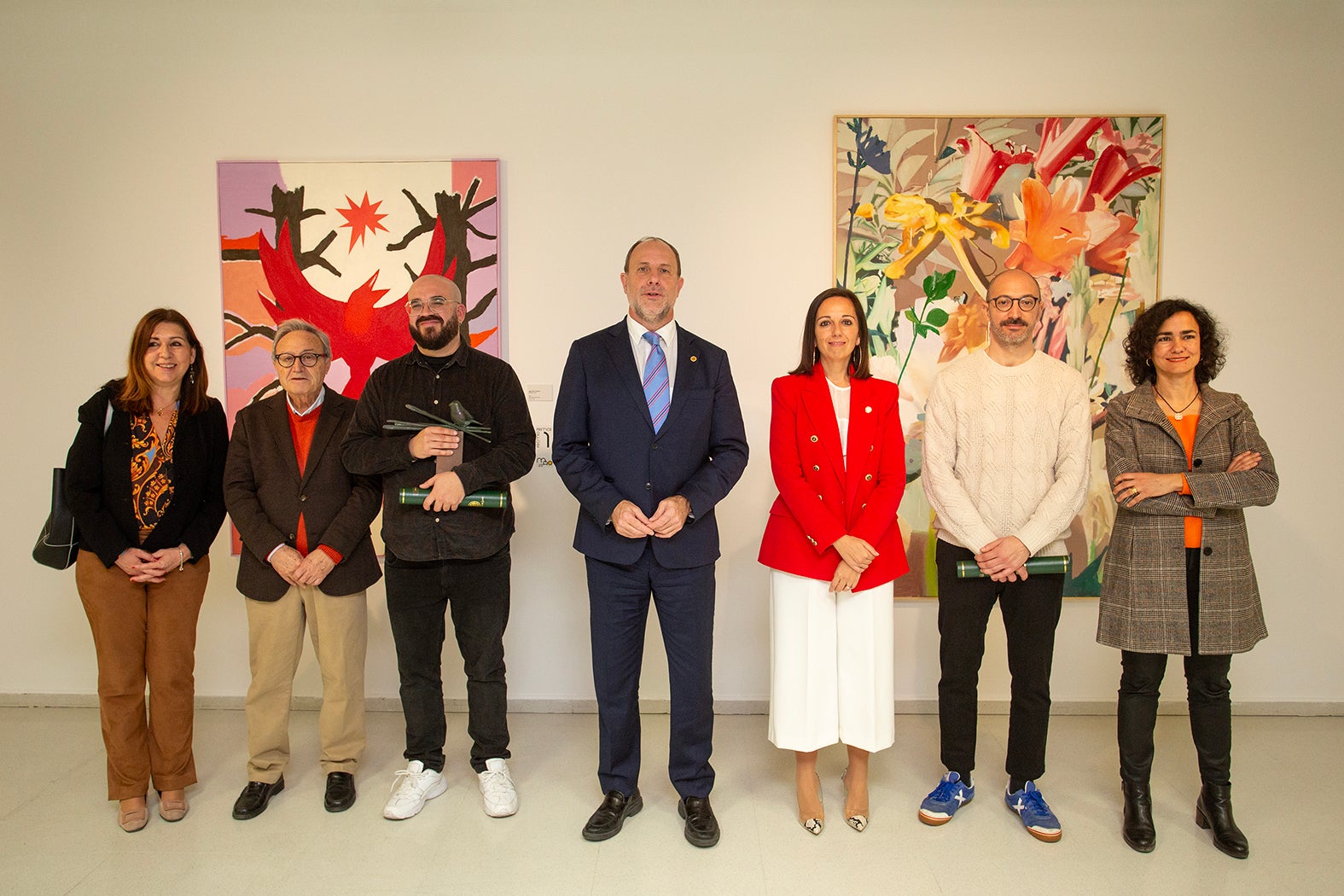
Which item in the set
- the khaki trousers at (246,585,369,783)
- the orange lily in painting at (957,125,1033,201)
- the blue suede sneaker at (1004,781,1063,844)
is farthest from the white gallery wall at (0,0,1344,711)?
the blue suede sneaker at (1004,781,1063,844)

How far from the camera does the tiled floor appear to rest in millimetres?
2469

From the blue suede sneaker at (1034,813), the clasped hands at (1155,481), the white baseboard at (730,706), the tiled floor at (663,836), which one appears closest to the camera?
the tiled floor at (663,836)

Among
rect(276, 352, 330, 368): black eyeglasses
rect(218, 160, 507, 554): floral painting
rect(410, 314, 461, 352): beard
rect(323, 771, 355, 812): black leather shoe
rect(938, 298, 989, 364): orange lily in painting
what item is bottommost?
rect(323, 771, 355, 812): black leather shoe

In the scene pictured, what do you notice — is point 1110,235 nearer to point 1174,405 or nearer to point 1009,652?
point 1174,405

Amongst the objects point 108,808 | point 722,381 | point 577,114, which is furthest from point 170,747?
point 577,114

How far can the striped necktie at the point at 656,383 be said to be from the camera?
2727 millimetres

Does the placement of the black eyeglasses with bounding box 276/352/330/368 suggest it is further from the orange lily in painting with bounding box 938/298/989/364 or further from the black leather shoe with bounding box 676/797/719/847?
the orange lily in painting with bounding box 938/298/989/364

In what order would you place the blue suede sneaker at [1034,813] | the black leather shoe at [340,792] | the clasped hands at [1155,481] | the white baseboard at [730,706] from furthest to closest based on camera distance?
the white baseboard at [730,706] → the black leather shoe at [340,792] → the blue suede sneaker at [1034,813] → the clasped hands at [1155,481]

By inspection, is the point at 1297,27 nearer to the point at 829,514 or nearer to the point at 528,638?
the point at 829,514

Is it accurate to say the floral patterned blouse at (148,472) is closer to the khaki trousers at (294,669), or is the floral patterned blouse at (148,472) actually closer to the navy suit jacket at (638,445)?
the khaki trousers at (294,669)

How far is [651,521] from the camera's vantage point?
263 cm

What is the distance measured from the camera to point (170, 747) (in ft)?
9.40

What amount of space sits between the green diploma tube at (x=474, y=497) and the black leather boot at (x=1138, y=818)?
7.82 ft

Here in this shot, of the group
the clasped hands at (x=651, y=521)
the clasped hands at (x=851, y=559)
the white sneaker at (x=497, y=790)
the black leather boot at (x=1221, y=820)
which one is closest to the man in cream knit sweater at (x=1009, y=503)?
the clasped hands at (x=851, y=559)
